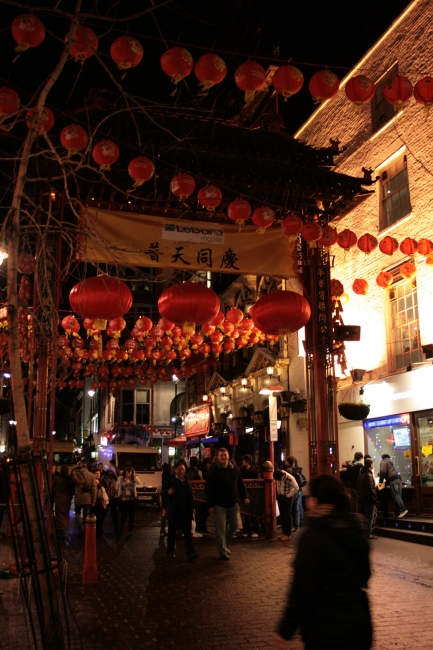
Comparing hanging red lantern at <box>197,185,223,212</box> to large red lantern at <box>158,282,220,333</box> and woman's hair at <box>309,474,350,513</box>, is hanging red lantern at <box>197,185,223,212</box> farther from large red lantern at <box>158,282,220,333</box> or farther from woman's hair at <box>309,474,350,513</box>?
woman's hair at <box>309,474,350,513</box>

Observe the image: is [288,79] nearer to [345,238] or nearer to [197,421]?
[345,238]

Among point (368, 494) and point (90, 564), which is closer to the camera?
point (90, 564)

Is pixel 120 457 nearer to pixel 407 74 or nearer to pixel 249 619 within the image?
pixel 407 74

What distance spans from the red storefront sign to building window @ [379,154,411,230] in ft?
64.9

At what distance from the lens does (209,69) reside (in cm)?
849

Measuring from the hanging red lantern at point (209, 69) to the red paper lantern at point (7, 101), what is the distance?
98.4 inches

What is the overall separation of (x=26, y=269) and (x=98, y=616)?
7.56 m

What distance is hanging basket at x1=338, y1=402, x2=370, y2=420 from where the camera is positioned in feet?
57.5

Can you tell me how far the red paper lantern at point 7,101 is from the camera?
827cm

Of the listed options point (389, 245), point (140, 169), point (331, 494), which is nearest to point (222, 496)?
point (140, 169)

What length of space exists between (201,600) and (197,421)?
2977 centimetres

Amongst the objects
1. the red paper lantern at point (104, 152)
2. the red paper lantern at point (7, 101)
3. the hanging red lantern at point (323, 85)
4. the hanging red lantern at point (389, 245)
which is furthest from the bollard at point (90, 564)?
the hanging red lantern at point (389, 245)

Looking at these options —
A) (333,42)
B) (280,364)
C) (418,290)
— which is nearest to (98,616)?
(418,290)

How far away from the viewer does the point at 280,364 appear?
25156mm
